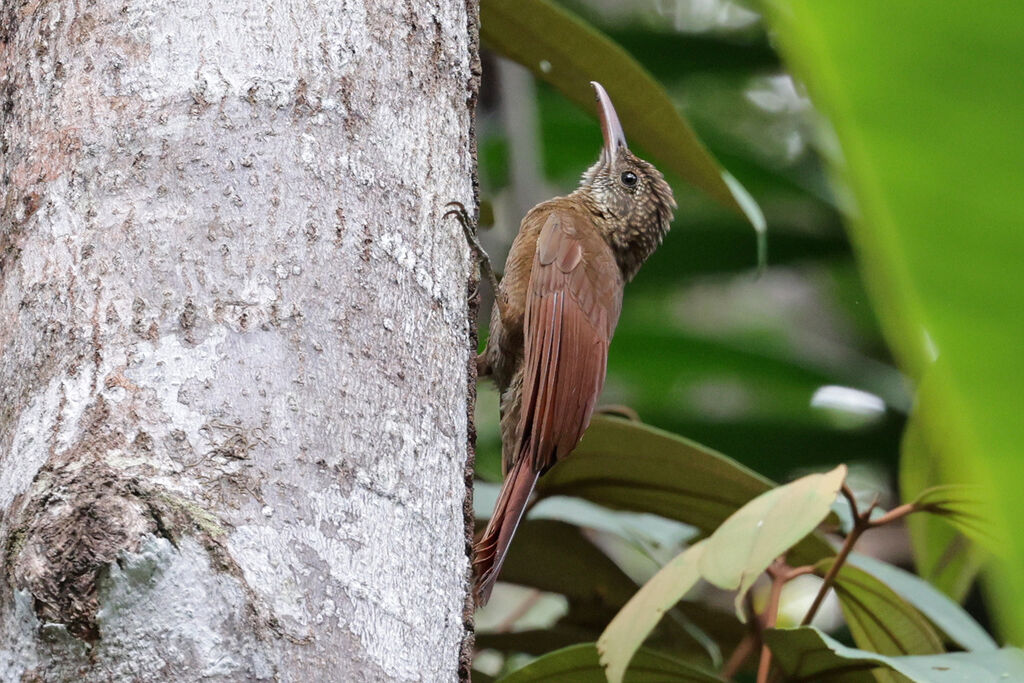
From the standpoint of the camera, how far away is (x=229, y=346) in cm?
121

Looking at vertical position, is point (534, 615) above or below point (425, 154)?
below

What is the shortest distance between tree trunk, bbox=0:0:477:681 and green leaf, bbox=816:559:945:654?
1199mm

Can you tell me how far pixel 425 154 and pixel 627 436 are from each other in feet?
3.41

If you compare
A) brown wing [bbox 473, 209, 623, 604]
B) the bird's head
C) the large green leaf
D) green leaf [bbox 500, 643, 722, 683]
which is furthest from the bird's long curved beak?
the large green leaf

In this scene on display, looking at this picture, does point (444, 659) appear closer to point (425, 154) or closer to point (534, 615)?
point (425, 154)

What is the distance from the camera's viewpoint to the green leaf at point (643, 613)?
187cm

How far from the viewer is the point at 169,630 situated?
1.03 m

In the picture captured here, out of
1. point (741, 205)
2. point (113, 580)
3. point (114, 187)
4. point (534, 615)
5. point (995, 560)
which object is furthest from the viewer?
point (534, 615)

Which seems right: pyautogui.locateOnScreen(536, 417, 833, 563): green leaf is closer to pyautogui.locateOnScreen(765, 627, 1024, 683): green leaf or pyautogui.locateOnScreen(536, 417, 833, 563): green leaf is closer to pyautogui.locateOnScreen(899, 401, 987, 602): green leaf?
pyautogui.locateOnScreen(765, 627, 1024, 683): green leaf

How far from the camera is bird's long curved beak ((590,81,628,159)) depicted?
256 cm

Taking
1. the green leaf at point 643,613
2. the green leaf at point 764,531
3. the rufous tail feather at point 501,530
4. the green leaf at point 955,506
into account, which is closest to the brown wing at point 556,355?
the rufous tail feather at point 501,530

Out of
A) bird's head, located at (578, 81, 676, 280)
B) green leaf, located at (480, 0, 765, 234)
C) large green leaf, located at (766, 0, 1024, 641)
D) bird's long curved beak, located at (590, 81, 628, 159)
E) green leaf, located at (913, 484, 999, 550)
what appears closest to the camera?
large green leaf, located at (766, 0, 1024, 641)

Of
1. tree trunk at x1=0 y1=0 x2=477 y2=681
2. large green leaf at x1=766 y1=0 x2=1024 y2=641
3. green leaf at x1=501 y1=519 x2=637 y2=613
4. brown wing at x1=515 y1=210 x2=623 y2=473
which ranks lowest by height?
green leaf at x1=501 y1=519 x2=637 y2=613

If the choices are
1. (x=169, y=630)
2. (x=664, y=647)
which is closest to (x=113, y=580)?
(x=169, y=630)
